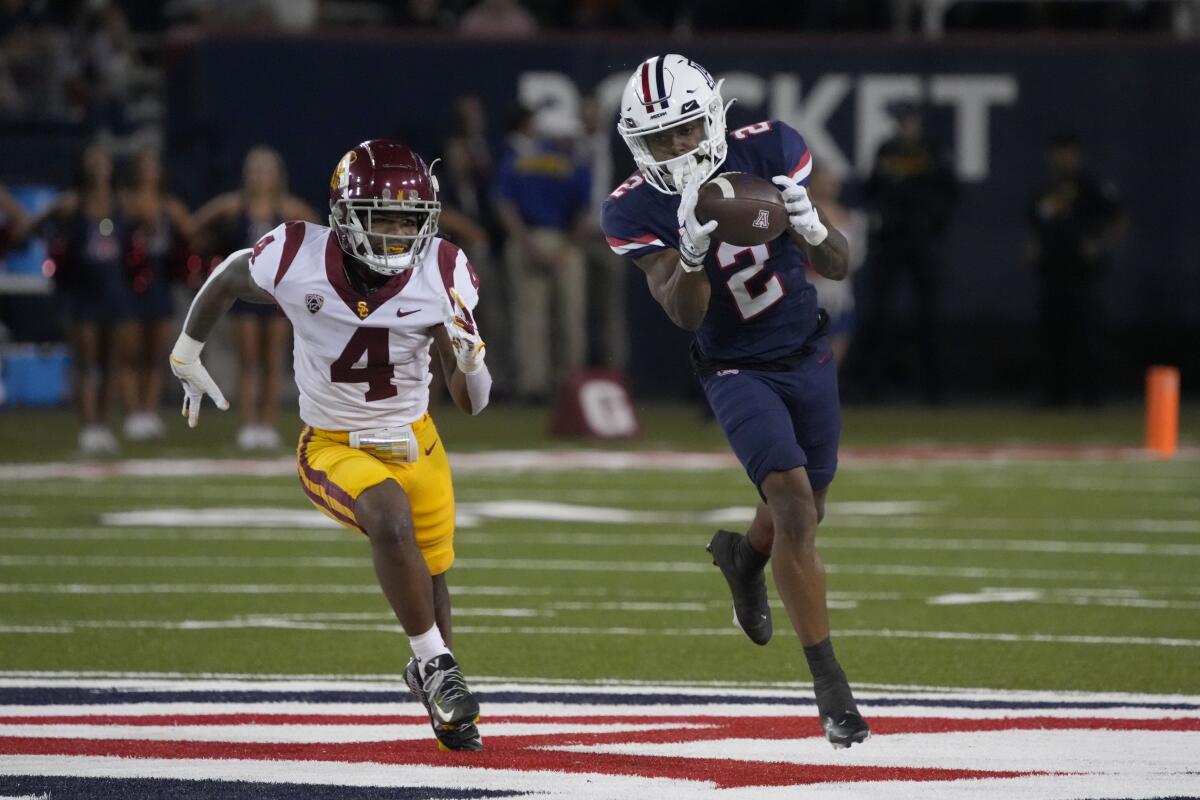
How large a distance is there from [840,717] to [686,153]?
1617mm

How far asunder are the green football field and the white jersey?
123 centimetres

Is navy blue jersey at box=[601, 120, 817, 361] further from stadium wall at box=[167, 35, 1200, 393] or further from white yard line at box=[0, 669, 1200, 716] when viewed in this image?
stadium wall at box=[167, 35, 1200, 393]

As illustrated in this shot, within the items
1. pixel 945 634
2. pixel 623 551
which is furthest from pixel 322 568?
pixel 945 634

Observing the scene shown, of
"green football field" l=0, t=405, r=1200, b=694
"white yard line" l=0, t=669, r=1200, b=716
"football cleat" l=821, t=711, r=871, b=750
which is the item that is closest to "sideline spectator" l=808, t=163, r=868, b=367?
"green football field" l=0, t=405, r=1200, b=694

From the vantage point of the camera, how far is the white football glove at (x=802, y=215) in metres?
6.08

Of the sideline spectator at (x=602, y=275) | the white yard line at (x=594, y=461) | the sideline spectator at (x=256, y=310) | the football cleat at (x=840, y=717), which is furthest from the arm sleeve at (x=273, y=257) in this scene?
the sideline spectator at (x=602, y=275)

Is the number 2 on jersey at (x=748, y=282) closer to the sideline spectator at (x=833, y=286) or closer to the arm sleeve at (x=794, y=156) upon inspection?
the arm sleeve at (x=794, y=156)

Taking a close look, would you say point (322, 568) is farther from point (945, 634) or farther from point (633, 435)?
point (633, 435)

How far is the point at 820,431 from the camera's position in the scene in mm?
6469

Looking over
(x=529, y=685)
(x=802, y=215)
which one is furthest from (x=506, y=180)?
(x=802, y=215)

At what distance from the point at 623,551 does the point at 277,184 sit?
498 centimetres

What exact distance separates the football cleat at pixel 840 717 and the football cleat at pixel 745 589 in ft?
3.92

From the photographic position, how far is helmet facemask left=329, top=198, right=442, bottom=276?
6.00m

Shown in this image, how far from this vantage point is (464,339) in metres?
5.92
